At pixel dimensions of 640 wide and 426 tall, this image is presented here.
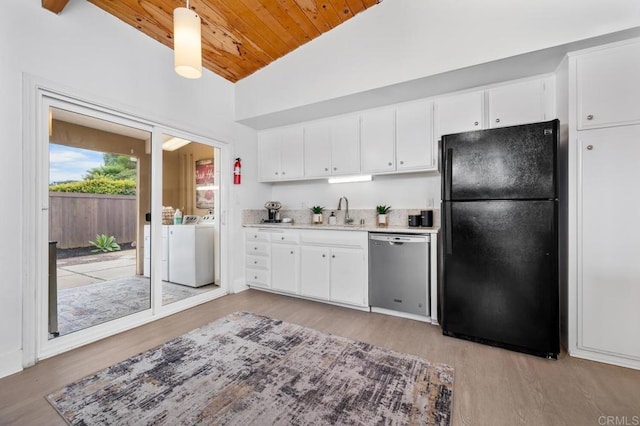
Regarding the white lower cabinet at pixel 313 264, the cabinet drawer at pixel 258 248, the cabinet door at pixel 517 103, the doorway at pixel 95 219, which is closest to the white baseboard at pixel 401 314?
the white lower cabinet at pixel 313 264

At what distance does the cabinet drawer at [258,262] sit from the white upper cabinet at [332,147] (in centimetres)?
130

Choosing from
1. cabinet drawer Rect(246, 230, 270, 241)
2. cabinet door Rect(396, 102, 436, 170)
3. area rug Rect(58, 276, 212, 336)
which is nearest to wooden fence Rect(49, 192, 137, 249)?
area rug Rect(58, 276, 212, 336)

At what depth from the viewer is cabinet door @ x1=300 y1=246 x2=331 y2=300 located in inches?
125

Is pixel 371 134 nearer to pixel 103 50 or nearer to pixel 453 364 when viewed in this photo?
pixel 453 364

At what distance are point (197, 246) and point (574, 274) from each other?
3902 mm

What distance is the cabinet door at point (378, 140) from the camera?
10.3 ft

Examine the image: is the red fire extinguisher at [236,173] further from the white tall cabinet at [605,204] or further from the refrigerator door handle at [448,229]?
the white tall cabinet at [605,204]

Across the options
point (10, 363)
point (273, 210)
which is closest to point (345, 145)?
point (273, 210)

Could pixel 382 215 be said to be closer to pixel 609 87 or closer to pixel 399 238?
pixel 399 238

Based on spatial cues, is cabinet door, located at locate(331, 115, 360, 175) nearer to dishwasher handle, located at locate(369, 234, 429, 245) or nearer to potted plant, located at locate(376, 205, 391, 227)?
potted plant, located at locate(376, 205, 391, 227)

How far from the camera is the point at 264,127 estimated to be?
4.02 meters

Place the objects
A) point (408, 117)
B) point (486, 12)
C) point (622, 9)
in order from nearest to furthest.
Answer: point (622, 9) → point (486, 12) → point (408, 117)

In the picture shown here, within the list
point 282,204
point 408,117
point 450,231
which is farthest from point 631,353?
point 282,204

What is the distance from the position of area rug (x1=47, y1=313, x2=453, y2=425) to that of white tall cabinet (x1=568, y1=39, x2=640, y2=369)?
1.23 meters
